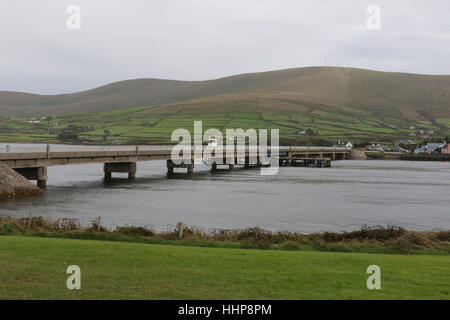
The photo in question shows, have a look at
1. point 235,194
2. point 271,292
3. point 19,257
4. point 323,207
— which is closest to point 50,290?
point 19,257

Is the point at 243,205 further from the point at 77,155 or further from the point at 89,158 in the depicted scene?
the point at 89,158

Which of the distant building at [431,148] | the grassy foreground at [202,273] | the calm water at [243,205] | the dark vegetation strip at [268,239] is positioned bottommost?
the calm water at [243,205]

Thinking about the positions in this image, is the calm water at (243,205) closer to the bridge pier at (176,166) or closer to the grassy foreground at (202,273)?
the grassy foreground at (202,273)

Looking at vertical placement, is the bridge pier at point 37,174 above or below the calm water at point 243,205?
above

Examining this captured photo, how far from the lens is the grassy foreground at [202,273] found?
40.6ft

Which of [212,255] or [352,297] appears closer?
[352,297]

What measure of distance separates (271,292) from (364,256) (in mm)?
7898

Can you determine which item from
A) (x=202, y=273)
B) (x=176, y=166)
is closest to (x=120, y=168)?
(x=176, y=166)

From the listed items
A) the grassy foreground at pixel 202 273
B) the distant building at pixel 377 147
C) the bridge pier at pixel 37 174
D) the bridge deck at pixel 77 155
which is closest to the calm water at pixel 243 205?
the bridge pier at pixel 37 174

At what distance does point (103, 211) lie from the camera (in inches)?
1604

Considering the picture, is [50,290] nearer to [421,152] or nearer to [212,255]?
[212,255]

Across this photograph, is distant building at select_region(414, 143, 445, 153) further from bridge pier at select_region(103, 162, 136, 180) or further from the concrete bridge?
bridge pier at select_region(103, 162, 136, 180)

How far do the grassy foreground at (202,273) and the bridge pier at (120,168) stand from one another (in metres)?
55.6

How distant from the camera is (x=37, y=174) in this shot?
184 ft
